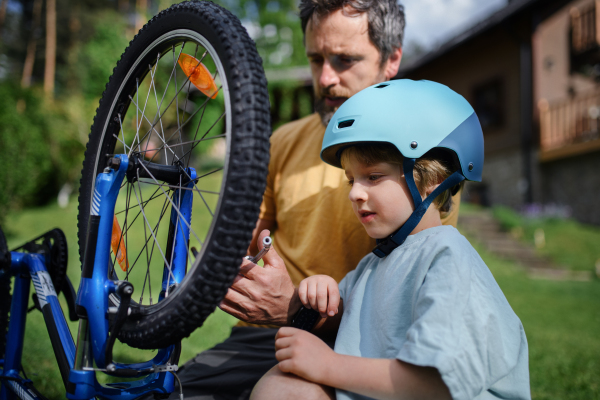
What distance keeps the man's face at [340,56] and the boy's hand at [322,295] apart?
992mm

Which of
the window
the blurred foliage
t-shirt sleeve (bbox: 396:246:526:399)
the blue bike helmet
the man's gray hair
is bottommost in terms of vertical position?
t-shirt sleeve (bbox: 396:246:526:399)

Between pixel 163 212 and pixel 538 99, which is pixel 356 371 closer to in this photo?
pixel 163 212

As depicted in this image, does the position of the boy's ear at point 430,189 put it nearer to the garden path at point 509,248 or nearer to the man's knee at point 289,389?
the man's knee at point 289,389

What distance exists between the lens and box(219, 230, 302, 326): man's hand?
1434 millimetres

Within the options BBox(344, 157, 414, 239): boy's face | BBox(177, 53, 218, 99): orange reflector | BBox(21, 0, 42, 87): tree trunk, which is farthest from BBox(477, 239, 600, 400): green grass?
BBox(21, 0, 42, 87): tree trunk

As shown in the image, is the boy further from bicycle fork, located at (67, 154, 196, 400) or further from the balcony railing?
the balcony railing

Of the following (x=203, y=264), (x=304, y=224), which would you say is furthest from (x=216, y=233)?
(x=304, y=224)

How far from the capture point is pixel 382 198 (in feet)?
4.40

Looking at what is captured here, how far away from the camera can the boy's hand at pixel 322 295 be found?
54.7 inches

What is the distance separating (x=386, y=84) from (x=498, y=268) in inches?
284

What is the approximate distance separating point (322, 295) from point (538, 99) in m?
13.0

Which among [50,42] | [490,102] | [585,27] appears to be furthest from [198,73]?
[50,42]

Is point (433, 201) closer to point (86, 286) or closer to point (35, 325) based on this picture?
point (86, 286)

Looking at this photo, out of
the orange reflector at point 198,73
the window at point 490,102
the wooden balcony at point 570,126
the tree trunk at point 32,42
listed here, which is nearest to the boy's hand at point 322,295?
the orange reflector at point 198,73
